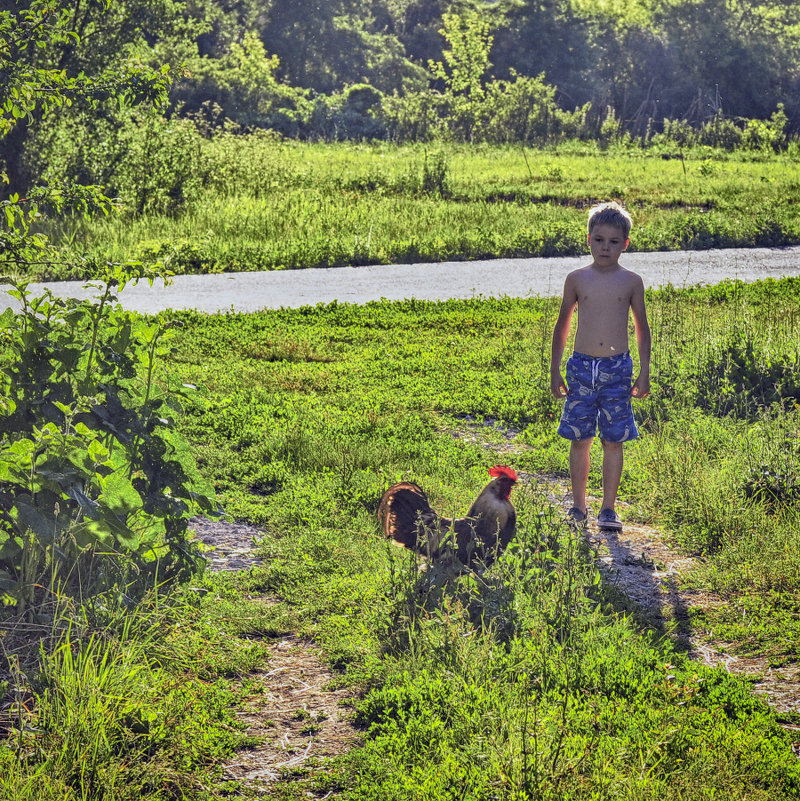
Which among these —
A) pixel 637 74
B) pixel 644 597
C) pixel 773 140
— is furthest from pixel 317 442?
pixel 637 74

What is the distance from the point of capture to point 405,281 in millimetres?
12469

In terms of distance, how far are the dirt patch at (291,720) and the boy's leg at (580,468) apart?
76.3 inches

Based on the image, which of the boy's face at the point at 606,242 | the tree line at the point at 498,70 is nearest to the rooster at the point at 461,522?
the boy's face at the point at 606,242

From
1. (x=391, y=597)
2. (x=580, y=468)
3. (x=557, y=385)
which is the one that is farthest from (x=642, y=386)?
(x=391, y=597)

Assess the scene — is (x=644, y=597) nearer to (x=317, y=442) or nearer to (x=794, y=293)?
(x=317, y=442)

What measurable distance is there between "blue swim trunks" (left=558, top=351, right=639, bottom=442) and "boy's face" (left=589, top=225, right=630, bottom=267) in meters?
0.54

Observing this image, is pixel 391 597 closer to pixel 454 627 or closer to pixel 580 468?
pixel 454 627

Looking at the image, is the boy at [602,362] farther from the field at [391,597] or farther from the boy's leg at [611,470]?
the field at [391,597]

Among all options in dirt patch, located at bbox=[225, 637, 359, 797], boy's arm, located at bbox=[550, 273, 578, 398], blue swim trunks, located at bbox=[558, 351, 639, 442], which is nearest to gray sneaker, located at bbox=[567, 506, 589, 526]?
blue swim trunks, located at bbox=[558, 351, 639, 442]

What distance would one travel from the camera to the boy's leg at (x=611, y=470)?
201 inches

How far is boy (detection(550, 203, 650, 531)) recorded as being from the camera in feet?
16.2

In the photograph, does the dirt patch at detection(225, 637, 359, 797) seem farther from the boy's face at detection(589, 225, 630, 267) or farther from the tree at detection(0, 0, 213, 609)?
the boy's face at detection(589, 225, 630, 267)

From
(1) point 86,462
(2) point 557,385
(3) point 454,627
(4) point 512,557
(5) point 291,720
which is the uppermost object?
(2) point 557,385

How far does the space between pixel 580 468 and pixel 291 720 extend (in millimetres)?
2427
